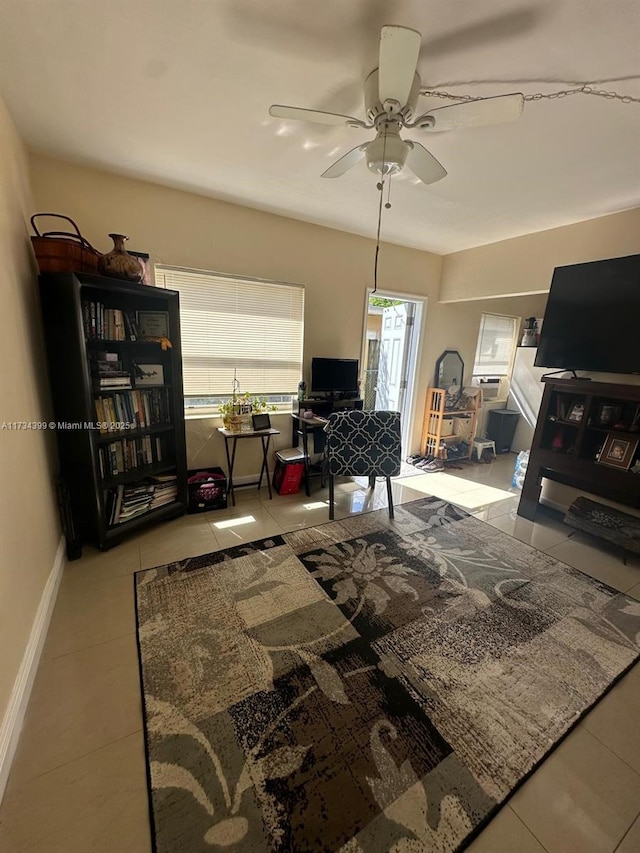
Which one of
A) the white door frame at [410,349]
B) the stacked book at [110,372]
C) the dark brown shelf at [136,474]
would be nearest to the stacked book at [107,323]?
the stacked book at [110,372]

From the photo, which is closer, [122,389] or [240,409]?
[122,389]

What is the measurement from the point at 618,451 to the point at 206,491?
3.29m

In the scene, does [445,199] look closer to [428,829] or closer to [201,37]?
[201,37]

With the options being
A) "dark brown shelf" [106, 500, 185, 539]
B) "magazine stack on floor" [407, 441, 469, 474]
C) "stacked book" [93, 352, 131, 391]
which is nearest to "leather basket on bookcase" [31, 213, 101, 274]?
"stacked book" [93, 352, 131, 391]

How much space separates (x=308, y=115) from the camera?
1.37 meters

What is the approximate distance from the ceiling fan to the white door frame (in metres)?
2.10

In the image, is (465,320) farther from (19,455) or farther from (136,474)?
(19,455)

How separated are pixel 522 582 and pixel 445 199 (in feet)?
9.20

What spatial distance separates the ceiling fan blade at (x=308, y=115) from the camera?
1.32m

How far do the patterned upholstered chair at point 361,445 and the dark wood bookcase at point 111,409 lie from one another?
1222 mm

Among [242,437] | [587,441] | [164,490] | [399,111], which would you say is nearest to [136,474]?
[164,490]

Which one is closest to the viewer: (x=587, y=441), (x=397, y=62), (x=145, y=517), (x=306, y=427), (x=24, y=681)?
(x=397, y=62)

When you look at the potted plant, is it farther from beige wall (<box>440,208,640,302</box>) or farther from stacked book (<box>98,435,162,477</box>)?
beige wall (<box>440,208,640,302</box>)

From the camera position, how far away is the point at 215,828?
99 cm
